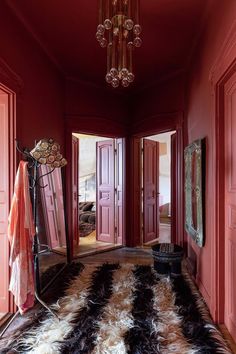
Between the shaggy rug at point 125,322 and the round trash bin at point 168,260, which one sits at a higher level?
the round trash bin at point 168,260

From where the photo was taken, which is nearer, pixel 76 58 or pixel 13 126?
pixel 13 126

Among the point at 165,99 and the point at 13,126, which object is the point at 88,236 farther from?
the point at 13,126

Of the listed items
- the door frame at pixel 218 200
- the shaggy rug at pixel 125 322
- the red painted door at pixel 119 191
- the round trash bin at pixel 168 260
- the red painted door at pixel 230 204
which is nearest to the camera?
the shaggy rug at pixel 125 322

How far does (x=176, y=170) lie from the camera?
4.19 metres

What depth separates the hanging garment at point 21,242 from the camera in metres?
2.36

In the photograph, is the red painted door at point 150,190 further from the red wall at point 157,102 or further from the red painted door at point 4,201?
the red painted door at point 4,201

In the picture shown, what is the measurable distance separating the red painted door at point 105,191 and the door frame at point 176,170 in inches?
16.9

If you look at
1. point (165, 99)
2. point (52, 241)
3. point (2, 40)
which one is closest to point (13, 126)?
point (2, 40)

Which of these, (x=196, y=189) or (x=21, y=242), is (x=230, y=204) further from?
(x=21, y=242)

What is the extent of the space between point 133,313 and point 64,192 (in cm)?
218

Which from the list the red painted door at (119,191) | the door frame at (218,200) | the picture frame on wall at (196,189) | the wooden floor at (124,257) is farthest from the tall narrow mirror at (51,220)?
the door frame at (218,200)

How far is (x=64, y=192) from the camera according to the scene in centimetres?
407

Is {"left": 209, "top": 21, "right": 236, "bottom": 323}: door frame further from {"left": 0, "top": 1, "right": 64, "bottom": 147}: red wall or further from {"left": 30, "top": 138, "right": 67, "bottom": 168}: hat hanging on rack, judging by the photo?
{"left": 0, "top": 1, "right": 64, "bottom": 147}: red wall

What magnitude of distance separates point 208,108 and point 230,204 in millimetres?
1012
